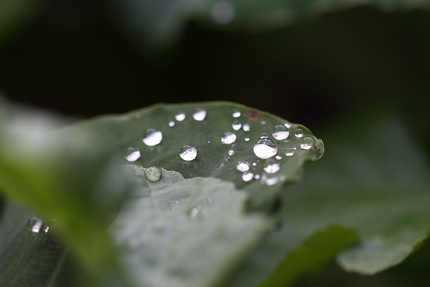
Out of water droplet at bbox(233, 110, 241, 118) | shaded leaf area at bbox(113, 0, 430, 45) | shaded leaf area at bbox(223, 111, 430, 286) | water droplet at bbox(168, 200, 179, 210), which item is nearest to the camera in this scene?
water droplet at bbox(168, 200, 179, 210)

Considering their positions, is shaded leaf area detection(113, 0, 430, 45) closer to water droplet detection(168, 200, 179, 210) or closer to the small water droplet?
the small water droplet

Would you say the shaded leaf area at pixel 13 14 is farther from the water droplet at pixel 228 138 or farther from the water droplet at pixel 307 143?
the water droplet at pixel 307 143

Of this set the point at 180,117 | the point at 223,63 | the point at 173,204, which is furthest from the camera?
the point at 223,63

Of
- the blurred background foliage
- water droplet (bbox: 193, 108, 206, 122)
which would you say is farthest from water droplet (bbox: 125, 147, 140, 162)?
the blurred background foliage

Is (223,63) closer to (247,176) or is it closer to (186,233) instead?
(247,176)

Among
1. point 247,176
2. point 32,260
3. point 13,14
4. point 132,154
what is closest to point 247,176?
point 247,176

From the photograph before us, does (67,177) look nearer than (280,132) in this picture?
Yes
